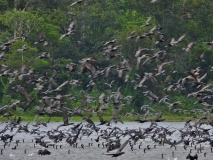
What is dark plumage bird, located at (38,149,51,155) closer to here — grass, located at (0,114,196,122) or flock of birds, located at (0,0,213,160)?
flock of birds, located at (0,0,213,160)

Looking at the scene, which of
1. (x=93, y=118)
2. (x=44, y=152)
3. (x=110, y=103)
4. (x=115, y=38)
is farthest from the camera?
(x=115, y=38)

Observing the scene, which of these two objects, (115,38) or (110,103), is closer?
(110,103)

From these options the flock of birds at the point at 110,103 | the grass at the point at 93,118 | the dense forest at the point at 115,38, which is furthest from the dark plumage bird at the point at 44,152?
the dense forest at the point at 115,38

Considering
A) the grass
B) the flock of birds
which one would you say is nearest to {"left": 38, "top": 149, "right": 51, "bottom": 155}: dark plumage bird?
the flock of birds

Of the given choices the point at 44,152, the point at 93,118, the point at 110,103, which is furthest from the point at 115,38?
the point at 44,152

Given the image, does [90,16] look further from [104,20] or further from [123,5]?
[123,5]

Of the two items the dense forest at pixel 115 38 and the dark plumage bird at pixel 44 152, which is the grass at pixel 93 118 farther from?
the dark plumage bird at pixel 44 152

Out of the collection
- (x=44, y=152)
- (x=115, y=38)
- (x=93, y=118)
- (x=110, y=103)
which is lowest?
(x=44, y=152)

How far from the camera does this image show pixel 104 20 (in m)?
89.8

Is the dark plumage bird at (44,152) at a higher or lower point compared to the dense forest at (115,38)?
lower

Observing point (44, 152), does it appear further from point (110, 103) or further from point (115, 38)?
point (115, 38)

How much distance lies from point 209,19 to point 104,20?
1068 centimetres

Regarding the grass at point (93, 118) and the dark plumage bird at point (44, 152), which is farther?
the grass at point (93, 118)

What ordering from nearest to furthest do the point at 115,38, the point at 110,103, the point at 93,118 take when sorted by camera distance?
the point at 110,103, the point at 93,118, the point at 115,38
